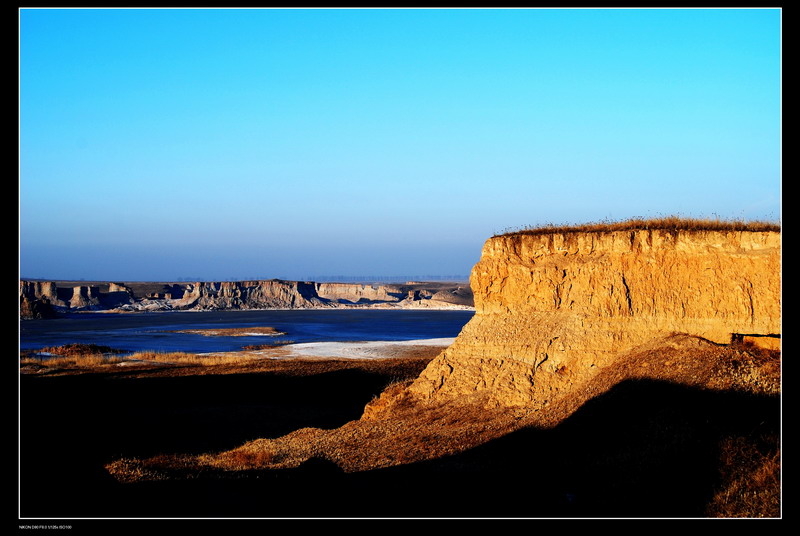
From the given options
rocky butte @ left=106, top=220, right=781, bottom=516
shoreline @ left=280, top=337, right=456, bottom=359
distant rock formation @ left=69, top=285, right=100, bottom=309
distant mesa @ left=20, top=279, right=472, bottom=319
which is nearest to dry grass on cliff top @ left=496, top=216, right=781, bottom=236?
rocky butte @ left=106, top=220, right=781, bottom=516

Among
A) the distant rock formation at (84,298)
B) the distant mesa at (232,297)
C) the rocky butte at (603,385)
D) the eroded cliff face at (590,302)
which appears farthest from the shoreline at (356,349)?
the distant rock formation at (84,298)

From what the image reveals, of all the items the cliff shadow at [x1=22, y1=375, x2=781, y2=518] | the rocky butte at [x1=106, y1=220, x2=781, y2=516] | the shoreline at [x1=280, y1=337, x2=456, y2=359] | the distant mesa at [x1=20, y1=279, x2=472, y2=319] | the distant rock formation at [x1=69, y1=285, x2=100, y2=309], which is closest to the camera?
the cliff shadow at [x1=22, y1=375, x2=781, y2=518]

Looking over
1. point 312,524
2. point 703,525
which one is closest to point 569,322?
point 703,525

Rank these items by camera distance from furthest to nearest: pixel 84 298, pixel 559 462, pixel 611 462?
1. pixel 84 298
2. pixel 559 462
3. pixel 611 462

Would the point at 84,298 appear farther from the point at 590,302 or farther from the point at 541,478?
the point at 541,478

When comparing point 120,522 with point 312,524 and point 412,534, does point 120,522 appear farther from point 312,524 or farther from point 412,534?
point 412,534

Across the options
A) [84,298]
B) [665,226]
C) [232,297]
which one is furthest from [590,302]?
[84,298]

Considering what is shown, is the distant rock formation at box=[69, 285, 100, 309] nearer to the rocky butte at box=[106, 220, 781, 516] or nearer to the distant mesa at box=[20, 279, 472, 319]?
the distant mesa at box=[20, 279, 472, 319]

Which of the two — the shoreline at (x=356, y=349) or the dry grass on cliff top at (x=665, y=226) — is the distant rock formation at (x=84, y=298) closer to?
the shoreline at (x=356, y=349)
